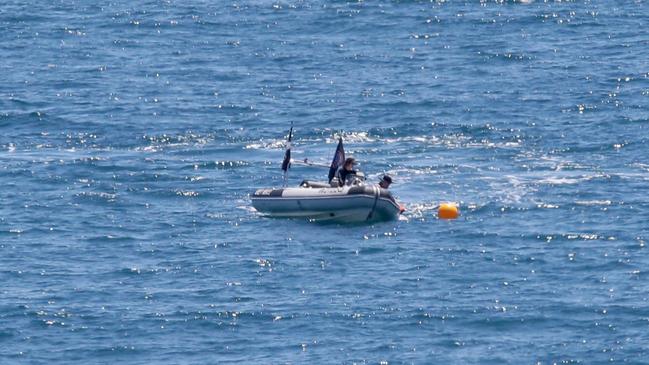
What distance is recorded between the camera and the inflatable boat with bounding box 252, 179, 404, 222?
74.8 metres

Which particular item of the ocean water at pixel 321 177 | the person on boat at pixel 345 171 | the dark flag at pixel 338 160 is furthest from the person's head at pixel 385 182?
the dark flag at pixel 338 160

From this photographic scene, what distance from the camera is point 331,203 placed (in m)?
75.4

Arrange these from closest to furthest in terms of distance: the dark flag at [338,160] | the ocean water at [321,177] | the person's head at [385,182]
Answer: the ocean water at [321,177], the person's head at [385,182], the dark flag at [338,160]

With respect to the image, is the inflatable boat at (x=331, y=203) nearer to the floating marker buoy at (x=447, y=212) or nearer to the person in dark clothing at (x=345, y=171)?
the person in dark clothing at (x=345, y=171)

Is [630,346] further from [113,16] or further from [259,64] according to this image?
[113,16]

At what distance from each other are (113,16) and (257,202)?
47.9 m

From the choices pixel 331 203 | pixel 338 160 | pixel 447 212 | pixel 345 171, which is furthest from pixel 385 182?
pixel 447 212

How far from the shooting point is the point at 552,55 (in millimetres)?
107062

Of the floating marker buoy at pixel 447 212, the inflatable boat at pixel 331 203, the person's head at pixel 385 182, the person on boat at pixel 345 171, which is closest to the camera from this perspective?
the floating marker buoy at pixel 447 212

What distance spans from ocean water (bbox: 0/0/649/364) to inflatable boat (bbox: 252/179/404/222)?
1.78 ft

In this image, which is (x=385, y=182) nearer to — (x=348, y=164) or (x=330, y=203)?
(x=348, y=164)

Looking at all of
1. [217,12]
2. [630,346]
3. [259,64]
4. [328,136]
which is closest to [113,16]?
[217,12]

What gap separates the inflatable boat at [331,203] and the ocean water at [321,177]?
0.54 m

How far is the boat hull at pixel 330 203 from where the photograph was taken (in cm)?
7475
